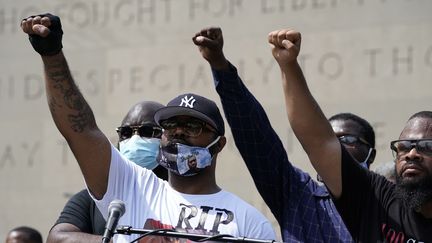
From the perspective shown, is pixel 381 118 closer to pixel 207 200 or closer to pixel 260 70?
pixel 260 70

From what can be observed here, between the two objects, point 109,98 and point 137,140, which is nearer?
point 137,140

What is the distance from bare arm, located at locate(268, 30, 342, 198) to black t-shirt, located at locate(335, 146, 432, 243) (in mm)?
51

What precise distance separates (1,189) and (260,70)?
3448mm

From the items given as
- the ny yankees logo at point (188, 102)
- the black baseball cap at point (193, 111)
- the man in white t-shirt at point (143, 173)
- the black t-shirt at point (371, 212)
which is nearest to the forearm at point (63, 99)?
the man in white t-shirt at point (143, 173)

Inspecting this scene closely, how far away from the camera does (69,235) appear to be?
261 inches

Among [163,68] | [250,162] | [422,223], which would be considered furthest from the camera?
[163,68]

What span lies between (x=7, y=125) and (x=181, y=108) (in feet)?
27.6

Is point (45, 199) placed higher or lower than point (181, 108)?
lower

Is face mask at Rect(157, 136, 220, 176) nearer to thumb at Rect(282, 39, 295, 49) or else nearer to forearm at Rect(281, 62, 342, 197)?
forearm at Rect(281, 62, 342, 197)

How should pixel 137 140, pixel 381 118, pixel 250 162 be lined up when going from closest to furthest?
pixel 250 162, pixel 137 140, pixel 381 118

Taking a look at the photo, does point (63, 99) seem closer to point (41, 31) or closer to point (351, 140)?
point (41, 31)

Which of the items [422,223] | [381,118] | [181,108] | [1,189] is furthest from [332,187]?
[1,189]

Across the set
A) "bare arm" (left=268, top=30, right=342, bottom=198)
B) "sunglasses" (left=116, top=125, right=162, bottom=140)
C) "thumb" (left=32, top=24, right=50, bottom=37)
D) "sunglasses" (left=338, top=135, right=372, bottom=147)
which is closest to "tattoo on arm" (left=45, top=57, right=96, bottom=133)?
"thumb" (left=32, top=24, right=50, bottom=37)

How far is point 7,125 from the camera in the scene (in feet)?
48.1
